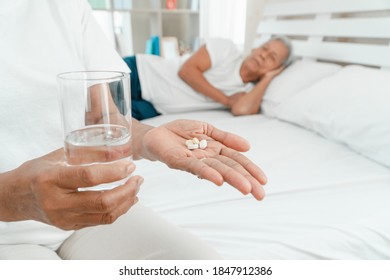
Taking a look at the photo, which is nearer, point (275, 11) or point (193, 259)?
point (193, 259)

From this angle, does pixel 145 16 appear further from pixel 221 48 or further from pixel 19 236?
pixel 19 236

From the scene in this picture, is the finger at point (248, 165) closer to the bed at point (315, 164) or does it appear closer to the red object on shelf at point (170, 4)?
the bed at point (315, 164)

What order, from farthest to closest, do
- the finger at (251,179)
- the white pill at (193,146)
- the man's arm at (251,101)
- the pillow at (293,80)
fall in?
the man's arm at (251,101), the pillow at (293,80), the white pill at (193,146), the finger at (251,179)

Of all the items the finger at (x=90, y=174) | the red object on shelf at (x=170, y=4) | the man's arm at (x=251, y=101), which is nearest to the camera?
the finger at (x=90, y=174)

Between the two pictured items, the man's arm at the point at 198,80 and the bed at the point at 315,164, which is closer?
the bed at the point at 315,164

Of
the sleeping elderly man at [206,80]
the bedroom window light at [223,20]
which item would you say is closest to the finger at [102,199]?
the sleeping elderly man at [206,80]

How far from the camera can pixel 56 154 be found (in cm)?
41

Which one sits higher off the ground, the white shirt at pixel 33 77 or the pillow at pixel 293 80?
the white shirt at pixel 33 77

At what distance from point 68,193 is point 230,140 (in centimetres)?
28

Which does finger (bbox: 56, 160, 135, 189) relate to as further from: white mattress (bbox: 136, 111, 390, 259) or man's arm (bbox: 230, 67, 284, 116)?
man's arm (bbox: 230, 67, 284, 116)

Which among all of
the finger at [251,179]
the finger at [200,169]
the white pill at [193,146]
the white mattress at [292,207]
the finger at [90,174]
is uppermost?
the finger at [90,174]

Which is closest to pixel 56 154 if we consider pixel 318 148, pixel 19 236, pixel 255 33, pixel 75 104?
pixel 75 104

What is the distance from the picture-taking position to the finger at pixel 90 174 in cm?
33

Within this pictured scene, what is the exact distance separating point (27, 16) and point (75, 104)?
294 millimetres
